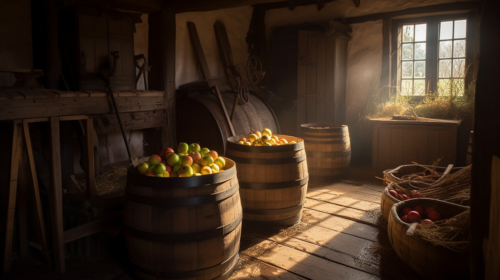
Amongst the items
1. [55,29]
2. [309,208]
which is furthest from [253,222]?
[55,29]

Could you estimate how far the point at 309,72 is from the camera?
7.07 m

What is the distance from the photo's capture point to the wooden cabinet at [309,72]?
693cm

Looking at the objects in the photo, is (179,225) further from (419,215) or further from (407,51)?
(407,51)

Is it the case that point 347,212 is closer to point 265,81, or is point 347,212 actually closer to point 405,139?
point 405,139

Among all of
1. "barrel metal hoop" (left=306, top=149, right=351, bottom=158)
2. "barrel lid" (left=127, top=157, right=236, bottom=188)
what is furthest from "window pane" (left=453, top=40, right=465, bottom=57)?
"barrel lid" (left=127, top=157, right=236, bottom=188)

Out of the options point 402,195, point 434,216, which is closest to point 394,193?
point 402,195

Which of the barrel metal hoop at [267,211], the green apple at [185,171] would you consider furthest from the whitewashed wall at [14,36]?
the barrel metal hoop at [267,211]

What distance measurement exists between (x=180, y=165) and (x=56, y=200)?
1.05m

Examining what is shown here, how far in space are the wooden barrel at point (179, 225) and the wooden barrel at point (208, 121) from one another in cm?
241

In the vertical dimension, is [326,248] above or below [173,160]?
below

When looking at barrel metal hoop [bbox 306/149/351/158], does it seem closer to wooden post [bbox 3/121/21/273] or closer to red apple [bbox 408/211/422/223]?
red apple [bbox 408/211/422/223]

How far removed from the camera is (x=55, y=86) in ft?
12.8

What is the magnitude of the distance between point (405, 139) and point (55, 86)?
195 inches

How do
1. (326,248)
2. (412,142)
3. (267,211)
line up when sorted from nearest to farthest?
(326,248), (267,211), (412,142)
